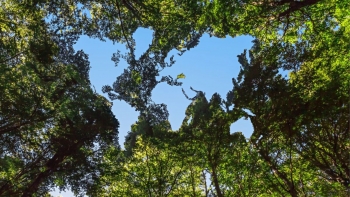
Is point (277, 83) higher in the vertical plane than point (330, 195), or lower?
higher

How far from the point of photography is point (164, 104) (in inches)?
542

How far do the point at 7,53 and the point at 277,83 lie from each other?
41.5 ft

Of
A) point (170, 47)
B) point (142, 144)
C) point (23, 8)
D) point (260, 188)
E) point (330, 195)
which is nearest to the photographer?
point (23, 8)

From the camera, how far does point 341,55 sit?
11.2 m

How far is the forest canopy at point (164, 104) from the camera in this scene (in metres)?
11.2

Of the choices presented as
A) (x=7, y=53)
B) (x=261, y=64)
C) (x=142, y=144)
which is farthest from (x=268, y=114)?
(x=7, y=53)

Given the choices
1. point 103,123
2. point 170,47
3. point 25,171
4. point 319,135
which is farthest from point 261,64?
point 25,171

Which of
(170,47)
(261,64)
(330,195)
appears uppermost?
(170,47)

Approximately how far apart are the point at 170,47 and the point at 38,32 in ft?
18.9

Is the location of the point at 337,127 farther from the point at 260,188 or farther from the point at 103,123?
the point at 103,123

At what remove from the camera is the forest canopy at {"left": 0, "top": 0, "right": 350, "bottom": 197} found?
11.2 m

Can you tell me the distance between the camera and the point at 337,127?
45.5ft

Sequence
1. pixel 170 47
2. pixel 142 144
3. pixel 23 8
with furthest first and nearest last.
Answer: pixel 142 144, pixel 170 47, pixel 23 8

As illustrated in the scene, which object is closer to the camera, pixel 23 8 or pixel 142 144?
Answer: pixel 23 8
